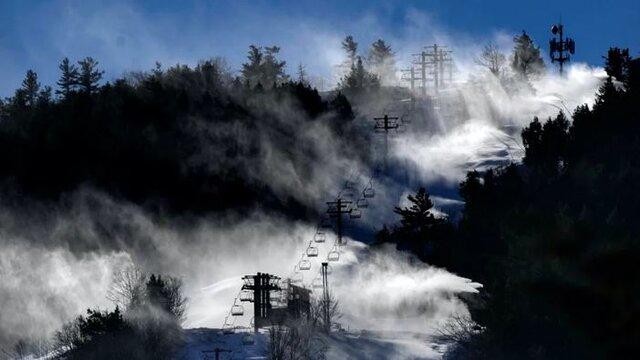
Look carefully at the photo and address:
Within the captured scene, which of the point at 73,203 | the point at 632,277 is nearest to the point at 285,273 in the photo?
the point at 73,203

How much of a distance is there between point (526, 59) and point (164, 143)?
70889 millimetres

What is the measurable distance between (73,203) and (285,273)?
28.6 m

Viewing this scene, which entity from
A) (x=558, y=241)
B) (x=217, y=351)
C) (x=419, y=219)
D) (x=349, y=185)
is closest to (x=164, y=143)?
(x=349, y=185)

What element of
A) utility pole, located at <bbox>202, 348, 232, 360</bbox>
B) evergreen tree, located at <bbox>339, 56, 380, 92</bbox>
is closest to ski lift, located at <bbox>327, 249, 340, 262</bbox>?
utility pole, located at <bbox>202, 348, 232, 360</bbox>

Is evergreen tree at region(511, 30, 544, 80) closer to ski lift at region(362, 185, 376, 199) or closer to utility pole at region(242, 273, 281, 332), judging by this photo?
ski lift at region(362, 185, 376, 199)

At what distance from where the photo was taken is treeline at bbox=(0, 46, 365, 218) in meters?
134

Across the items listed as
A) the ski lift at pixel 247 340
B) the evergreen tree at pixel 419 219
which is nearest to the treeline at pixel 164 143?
the evergreen tree at pixel 419 219

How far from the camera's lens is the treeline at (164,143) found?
441 feet

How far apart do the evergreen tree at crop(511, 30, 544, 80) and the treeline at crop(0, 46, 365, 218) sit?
47944 millimetres

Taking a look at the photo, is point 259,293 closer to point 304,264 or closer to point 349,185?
point 304,264

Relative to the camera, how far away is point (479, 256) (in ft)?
271

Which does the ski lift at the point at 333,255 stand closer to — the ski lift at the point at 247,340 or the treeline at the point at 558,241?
the treeline at the point at 558,241

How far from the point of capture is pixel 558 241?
2137 inches

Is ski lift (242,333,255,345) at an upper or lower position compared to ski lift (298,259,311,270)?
lower
